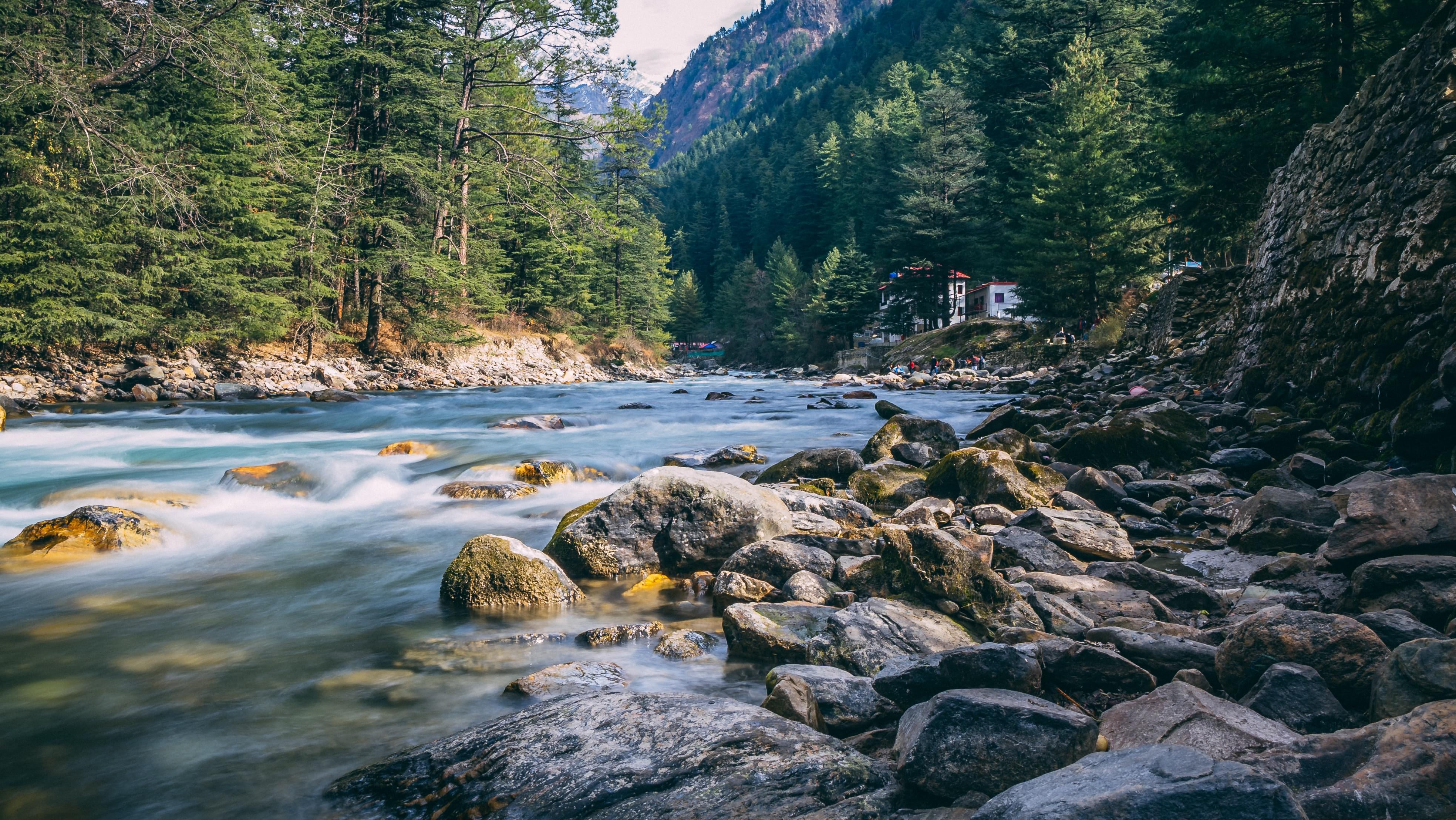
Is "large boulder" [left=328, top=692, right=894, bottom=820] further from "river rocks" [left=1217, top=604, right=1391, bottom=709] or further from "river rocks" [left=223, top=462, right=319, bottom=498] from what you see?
"river rocks" [left=223, top=462, right=319, bottom=498]

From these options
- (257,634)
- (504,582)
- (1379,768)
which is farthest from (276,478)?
(1379,768)

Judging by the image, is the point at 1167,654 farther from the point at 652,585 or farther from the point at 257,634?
the point at 257,634

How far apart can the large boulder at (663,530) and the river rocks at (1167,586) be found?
8.59ft

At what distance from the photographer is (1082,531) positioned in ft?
20.1

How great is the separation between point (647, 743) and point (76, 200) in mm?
25281

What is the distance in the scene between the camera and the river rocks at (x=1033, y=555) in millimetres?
5484

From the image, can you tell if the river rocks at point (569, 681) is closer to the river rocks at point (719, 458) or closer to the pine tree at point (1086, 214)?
the river rocks at point (719, 458)

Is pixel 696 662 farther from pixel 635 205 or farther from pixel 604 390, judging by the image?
pixel 635 205

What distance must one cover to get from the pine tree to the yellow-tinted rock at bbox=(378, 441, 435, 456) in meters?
28.4

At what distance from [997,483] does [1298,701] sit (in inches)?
191

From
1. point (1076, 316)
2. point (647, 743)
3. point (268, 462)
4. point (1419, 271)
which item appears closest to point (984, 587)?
point (647, 743)

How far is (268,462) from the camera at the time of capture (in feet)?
36.0

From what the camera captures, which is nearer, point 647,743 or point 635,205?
point 647,743

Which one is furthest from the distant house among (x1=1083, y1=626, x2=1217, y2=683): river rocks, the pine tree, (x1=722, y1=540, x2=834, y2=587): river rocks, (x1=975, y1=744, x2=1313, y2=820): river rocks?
(x1=975, y1=744, x2=1313, y2=820): river rocks
